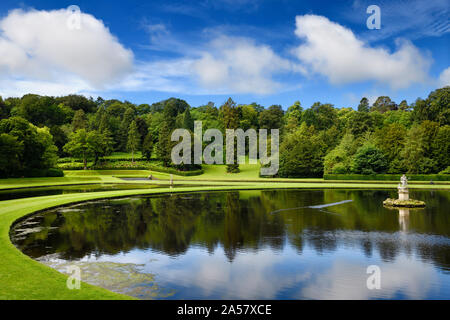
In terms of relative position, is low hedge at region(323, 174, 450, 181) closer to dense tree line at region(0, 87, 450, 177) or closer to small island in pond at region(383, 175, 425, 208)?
dense tree line at region(0, 87, 450, 177)

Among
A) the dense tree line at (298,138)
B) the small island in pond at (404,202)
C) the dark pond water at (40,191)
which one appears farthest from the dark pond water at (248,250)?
the dense tree line at (298,138)

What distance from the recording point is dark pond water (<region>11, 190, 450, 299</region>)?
28.4ft

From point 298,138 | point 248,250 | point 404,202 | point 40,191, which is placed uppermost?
point 298,138

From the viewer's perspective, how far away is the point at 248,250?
1218cm

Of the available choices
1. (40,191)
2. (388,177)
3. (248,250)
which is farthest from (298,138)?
(248,250)

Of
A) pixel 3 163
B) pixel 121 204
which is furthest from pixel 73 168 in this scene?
pixel 121 204

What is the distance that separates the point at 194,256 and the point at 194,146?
62.0 m

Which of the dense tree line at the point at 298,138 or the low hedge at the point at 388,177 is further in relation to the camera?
the dense tree line at the point at 298,138

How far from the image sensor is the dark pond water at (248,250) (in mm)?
8648

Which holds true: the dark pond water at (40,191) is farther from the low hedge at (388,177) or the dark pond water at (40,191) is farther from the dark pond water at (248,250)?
the low hedge at (388,177)

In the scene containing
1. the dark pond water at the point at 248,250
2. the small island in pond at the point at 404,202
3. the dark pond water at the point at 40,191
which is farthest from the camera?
the dark pond water at the point at 40,191

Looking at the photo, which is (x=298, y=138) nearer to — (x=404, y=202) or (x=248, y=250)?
(x=404, y=202)

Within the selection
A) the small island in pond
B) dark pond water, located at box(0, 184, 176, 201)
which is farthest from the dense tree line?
the small island in pond

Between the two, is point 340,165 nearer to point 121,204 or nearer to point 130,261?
point 121,204
